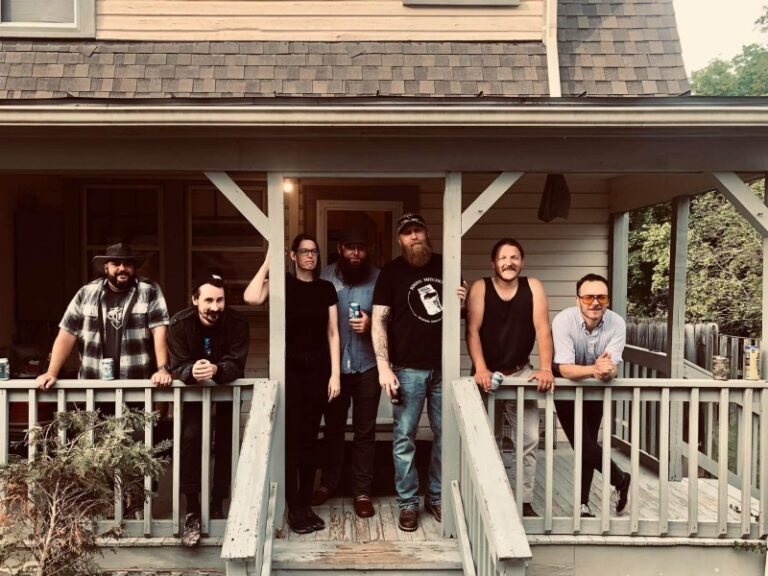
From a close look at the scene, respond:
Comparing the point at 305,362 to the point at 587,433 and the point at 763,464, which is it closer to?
the point at 587,433

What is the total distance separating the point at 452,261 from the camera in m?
4.13

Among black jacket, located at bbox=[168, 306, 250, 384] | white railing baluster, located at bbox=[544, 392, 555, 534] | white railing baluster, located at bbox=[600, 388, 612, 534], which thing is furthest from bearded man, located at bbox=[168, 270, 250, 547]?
white railing baluster, located at bbox=[600, 388, 612, 534]

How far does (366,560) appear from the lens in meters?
3.82

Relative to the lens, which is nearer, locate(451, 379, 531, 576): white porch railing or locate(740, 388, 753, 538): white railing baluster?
locate(451, 379, 531, 576): white porch railing

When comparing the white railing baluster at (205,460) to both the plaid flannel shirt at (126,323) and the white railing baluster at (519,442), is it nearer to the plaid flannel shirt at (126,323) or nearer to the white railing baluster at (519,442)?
the plaid flannel shirt at (126,323)

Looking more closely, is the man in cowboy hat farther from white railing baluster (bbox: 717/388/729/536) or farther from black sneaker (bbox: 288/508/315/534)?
white railing baluster (bbox: 717/388/729/536)

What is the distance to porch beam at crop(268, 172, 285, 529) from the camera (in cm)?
412

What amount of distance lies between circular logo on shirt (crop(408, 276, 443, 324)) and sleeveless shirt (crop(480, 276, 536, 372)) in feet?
0.99

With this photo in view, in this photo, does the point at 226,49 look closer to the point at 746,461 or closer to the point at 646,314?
the point at 746,461

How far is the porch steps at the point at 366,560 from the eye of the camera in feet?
12.5

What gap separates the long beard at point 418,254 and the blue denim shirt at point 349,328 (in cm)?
29

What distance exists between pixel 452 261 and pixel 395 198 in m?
2.30

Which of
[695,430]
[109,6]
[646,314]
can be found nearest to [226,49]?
[109,6]

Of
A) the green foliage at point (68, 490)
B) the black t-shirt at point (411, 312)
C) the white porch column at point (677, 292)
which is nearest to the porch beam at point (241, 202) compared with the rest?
the black t-shirt at point (411, 312)
